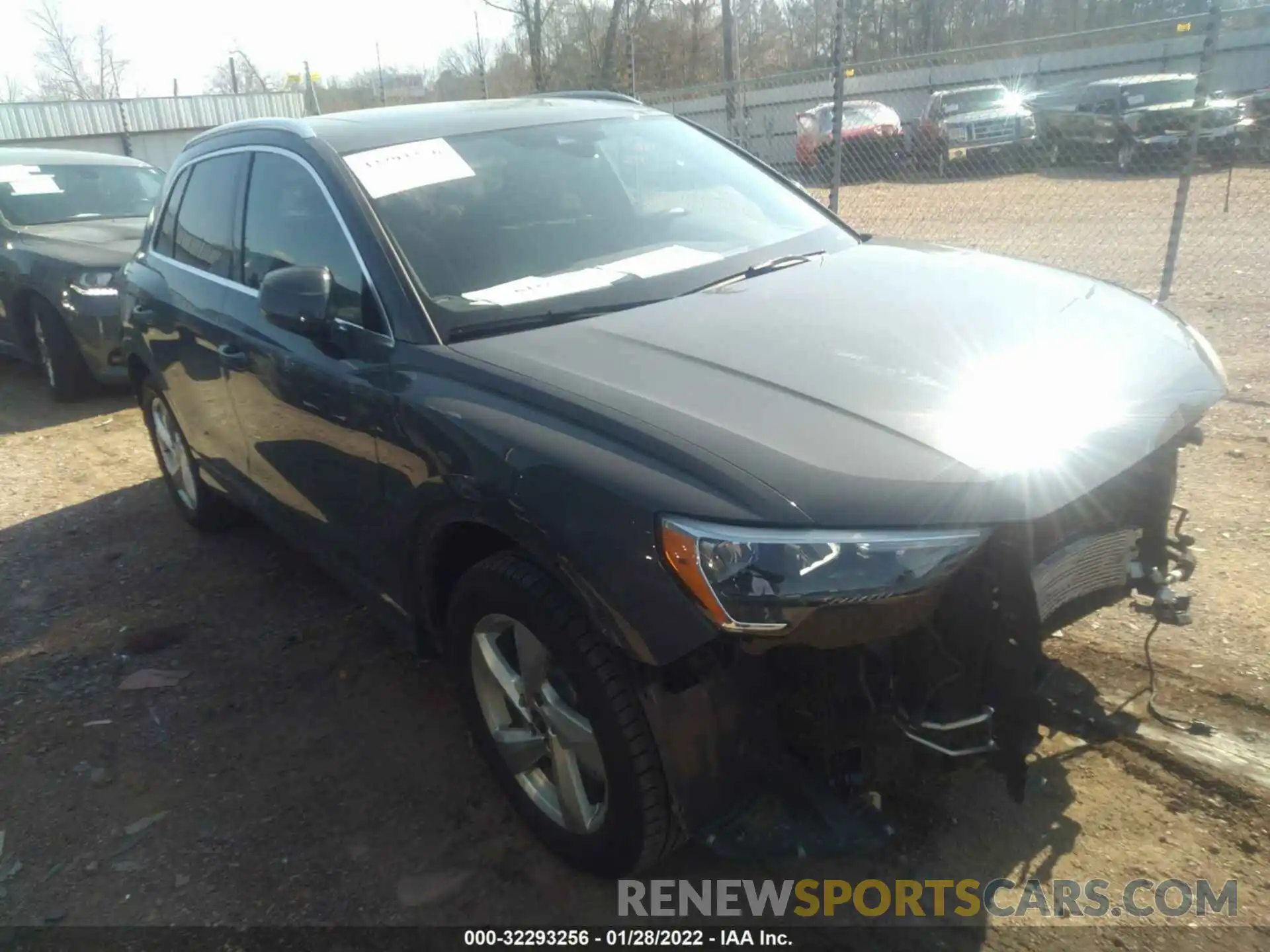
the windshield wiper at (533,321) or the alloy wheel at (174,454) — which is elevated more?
the windshield wiper at (533,321)

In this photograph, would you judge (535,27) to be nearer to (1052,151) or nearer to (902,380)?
(1052,151)

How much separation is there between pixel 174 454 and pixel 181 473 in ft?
0.35

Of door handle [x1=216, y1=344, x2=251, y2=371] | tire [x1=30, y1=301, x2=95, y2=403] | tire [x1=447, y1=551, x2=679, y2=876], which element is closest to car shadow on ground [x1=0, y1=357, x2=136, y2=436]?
tire [x1=30, y1=301, x2=95, y2=403]

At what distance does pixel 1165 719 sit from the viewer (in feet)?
9.31

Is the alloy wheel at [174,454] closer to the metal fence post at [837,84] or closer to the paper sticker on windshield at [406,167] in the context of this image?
the paper sticker on windshield at [406,167]

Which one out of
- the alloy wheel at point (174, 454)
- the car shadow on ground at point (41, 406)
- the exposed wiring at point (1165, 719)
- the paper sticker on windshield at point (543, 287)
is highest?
the paper sticker on windshield at point (543, 287)

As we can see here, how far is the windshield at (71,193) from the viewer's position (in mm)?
7973

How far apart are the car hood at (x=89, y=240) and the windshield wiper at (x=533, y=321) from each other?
5427 millimetres

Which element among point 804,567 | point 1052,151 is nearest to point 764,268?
point 804,567

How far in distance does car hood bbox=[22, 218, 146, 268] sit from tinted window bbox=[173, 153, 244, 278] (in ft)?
10.3

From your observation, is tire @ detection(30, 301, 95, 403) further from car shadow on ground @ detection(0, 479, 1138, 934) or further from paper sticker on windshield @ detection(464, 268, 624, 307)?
paper sticker on windshield @ detection(464, 268, 624, 307)

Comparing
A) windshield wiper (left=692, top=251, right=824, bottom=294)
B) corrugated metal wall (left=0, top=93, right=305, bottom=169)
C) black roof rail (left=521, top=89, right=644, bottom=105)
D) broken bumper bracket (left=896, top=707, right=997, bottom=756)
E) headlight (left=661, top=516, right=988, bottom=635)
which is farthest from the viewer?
corrugated metal wall (left=0, top=93, right=305, bottom=169)

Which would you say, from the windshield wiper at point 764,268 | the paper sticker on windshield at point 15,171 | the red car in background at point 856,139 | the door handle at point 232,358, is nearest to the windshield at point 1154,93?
the red car in background at point 856,139

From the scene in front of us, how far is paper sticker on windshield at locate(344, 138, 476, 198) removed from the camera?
301cm
